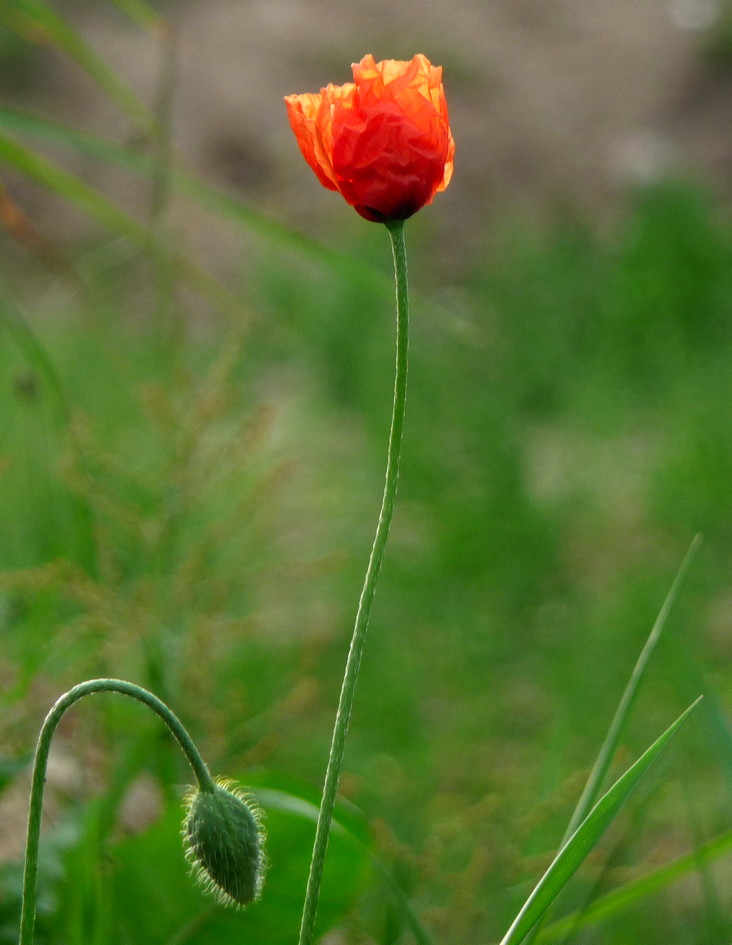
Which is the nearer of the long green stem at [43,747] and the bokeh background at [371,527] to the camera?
the long green stem at [43,747]

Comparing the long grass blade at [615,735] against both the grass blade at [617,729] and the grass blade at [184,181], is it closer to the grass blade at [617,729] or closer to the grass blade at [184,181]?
the grass blade at [617,729]

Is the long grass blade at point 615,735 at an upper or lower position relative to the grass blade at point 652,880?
upper

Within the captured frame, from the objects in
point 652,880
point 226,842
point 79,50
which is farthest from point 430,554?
point 226,842

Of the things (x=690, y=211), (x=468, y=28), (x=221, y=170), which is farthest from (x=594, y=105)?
(x=690, y=211)

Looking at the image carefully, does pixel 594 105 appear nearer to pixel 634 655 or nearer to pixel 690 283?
pixel 690 283

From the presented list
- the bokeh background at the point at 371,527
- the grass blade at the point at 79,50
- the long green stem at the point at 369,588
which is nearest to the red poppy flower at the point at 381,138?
the long green stem at the point at 369,588
